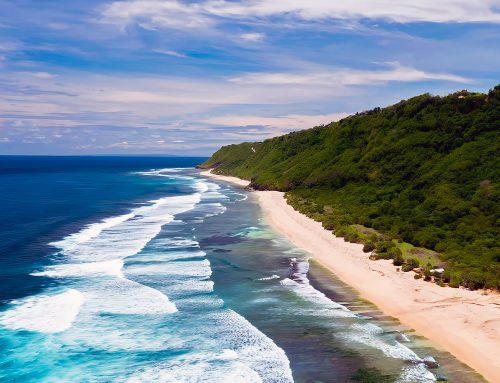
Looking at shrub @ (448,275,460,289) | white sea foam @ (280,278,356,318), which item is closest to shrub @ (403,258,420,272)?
shrub @ (448,275,460,289)

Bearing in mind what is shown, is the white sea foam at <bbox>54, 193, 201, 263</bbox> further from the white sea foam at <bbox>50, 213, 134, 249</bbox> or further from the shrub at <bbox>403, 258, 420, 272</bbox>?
the shrub at <bbox>403, 258, 420, 272</bbox>

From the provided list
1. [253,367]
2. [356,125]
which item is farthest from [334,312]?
[356,125]

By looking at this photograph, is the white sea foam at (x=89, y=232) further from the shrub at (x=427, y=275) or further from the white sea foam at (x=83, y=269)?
the shrub at (x=427, y=275)

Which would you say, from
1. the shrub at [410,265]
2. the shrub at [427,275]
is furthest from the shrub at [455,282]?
the shrub at [410,265]

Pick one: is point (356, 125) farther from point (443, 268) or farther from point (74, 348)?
point (74, 348)

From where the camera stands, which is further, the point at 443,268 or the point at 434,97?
the point at 434,97

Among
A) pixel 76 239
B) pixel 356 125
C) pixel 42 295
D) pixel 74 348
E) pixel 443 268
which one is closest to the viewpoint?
pixel 74 348
